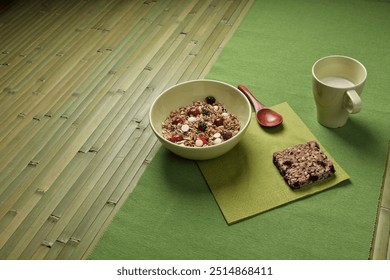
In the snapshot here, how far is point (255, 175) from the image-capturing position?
1.01 m

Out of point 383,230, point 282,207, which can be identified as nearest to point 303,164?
point 282,207

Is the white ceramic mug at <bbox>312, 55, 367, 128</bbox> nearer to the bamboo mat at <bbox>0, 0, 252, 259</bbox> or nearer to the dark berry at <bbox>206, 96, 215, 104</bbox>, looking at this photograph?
the dark berry at <bbox>206, 96, 215, 104</bbox>

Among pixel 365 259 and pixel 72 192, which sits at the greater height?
pixel 72 192

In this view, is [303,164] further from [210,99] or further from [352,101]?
[210,99]

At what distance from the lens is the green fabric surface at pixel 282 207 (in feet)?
2.92

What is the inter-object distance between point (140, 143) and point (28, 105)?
45 centimetres

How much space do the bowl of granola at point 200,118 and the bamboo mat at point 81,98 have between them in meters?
0.11

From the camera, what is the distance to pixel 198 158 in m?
1.02

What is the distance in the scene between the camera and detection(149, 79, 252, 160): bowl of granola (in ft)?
3.27

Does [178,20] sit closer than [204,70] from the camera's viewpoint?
No

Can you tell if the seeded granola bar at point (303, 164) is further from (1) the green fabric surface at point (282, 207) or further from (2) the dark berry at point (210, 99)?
(2) the dark berry at point (210, 99)

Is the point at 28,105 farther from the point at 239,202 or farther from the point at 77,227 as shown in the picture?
the point at 239,202

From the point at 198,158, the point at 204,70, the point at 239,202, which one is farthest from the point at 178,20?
the point at 239,202

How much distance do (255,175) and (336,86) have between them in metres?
0.32
